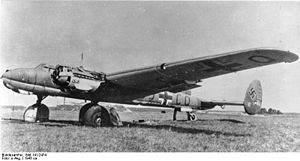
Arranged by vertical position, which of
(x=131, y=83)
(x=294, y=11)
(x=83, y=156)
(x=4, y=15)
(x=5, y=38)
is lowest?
(x=83, y=156)

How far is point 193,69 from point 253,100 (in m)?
9.15

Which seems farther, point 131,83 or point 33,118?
point 33,118

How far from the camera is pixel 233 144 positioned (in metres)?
6.64

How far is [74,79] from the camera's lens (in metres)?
8.65

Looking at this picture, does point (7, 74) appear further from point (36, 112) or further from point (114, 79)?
point (114, 79)

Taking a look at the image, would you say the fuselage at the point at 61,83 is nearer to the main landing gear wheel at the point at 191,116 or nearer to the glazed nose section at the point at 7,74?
the glazed nose section at the point at 7,74

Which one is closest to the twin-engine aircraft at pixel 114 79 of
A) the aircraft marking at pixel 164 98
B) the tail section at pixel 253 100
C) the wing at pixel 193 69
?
the wing at pixel 193 69

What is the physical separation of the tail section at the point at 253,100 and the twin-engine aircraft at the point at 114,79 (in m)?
6.20

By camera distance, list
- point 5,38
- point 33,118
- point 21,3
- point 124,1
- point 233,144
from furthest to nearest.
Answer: point 33,118
point 124,1
point 21,3
point 5,38
point 233,144

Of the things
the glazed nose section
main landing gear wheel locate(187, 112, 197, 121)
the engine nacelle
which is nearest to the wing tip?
the engine nacelle

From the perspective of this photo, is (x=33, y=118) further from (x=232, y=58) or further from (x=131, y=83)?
(x=232, y=58)

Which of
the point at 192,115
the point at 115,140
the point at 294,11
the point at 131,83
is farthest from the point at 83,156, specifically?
the point at 192,115

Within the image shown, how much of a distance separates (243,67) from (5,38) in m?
6.66

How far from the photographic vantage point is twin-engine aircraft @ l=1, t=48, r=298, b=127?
272 inches
